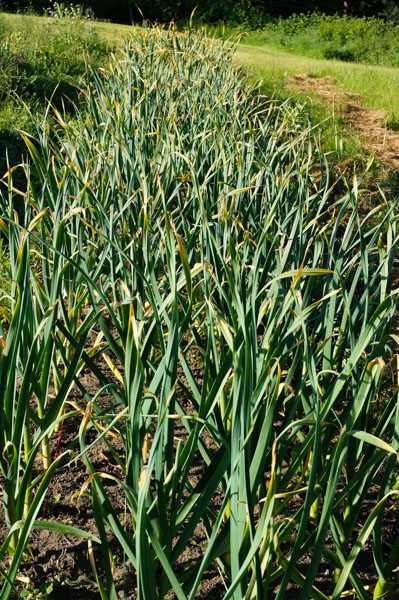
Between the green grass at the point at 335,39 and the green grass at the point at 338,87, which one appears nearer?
the green grass at the point at 338,87

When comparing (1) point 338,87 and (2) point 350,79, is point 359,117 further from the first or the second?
(2) point 350,79

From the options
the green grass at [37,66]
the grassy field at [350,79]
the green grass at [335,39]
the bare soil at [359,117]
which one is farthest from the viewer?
the green grass at [335,39]

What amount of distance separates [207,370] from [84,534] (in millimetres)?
375

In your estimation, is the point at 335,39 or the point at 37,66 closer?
the point at 37,66

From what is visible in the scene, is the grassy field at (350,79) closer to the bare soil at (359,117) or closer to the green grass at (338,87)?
the green grass at (338,87)

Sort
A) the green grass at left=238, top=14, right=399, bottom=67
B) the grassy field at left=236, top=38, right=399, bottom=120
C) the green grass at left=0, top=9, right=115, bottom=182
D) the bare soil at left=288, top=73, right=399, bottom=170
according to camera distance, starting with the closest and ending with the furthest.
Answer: the green grass at left=0, top=9, right=115, bottom=182
the bare soil at left=288, top=73, right=399, bottom=170
the grassy field at left=236, top=38, right=399, bottom=120
the green grass at left=238, top=14, right=399, bottom=67

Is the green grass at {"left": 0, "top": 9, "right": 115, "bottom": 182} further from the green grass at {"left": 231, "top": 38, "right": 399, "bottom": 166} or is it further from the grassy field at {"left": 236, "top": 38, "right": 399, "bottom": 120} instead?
the grassy field at {"left": 236, "top": 38, "right": 399, "bottom": 120}

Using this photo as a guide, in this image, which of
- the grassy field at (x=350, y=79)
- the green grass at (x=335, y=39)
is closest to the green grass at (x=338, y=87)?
the grassy field at (x=350, y=79)

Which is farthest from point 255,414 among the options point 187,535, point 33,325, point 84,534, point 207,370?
point 33,325

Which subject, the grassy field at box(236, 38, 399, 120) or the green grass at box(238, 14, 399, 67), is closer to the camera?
the grassy field at box(236, 38, 399, 120)

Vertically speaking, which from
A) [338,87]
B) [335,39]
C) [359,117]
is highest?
[335,39]

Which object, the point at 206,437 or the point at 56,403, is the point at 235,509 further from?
the point at 206,437

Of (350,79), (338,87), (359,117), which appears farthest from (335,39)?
(359,117)

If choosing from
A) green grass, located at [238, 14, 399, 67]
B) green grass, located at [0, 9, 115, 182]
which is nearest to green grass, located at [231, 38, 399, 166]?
green grass, located at [0, 9, 115, 182]
